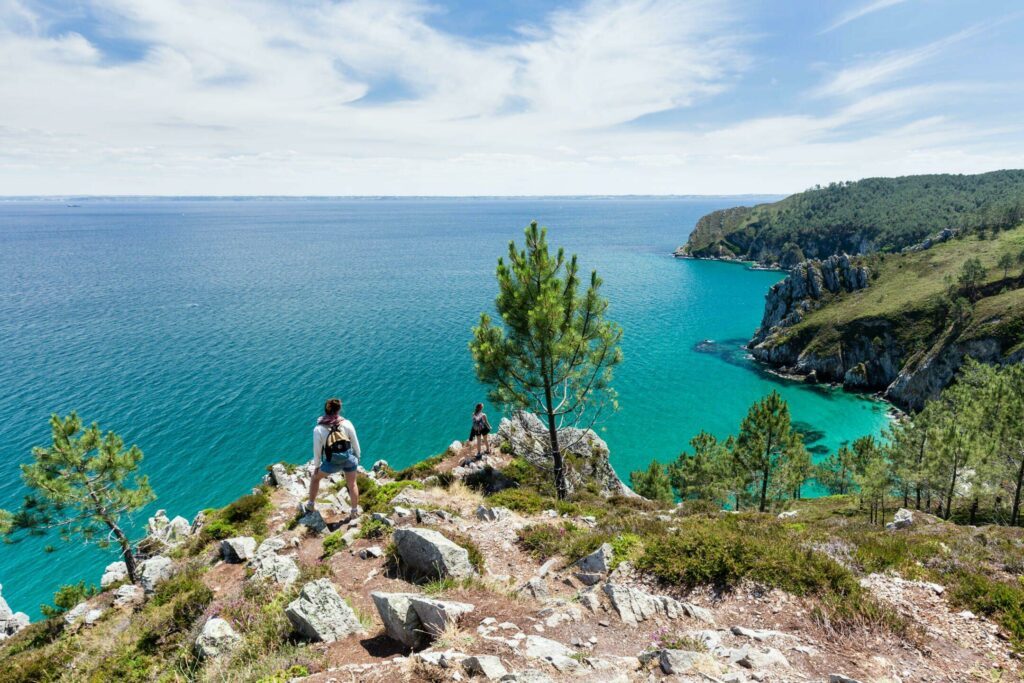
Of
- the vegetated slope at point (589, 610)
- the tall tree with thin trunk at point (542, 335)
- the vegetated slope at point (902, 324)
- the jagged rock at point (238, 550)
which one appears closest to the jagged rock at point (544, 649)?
the vegetated slope at point (589, 610)

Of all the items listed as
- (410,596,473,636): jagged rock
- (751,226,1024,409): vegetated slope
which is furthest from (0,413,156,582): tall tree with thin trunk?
(751,226,1024,409): vegetated slope

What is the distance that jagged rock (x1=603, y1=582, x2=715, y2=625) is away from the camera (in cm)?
962

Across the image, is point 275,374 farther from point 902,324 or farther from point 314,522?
point 902,324

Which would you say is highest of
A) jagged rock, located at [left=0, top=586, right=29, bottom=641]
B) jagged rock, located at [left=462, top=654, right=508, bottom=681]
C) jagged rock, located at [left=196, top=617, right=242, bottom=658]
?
jagged rock, located at [left=462, top=654, right=508, bottom=681]

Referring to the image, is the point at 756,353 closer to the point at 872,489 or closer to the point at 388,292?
the point at 872,489

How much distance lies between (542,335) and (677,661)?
12.8m

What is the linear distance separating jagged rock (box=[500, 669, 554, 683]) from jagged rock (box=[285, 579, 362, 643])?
12.7 feet

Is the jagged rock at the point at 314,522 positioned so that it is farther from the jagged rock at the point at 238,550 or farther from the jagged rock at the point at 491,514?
the jagged rock at the point at 491,514

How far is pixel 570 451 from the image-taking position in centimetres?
2892

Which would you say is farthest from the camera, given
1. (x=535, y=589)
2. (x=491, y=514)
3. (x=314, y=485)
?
(x=491, y=514)

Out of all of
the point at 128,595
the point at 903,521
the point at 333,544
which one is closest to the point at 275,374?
the point at 128,595

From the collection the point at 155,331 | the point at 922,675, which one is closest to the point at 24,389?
the point at 155,331

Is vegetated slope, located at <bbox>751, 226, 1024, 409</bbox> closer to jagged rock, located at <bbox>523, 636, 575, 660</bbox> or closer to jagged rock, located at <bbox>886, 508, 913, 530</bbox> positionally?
jagged rock, located at <bbox>886, 508, 913, 530</bbox>

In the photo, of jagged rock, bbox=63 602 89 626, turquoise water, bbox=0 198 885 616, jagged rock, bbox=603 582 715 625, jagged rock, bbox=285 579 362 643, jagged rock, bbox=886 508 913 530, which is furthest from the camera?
turquoise water, bbox=0 198 885 616
